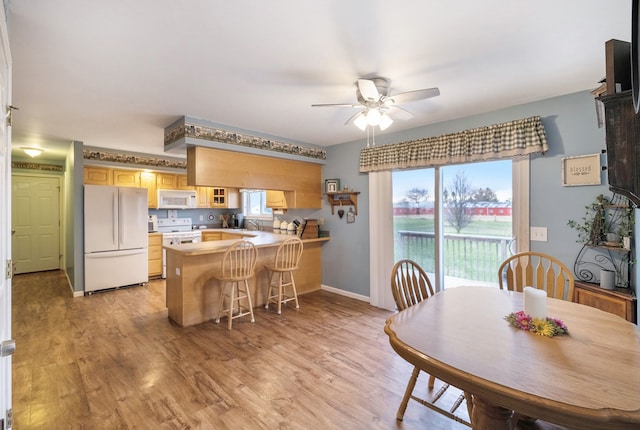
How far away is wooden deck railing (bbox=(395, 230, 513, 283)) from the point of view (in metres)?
3.28

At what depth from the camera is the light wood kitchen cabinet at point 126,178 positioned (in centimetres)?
533

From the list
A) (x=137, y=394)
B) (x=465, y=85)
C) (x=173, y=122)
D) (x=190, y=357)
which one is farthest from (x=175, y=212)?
(x=465, y=85)

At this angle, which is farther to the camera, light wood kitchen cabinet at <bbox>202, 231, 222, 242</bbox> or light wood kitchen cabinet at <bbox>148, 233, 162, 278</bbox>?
light wood kitchen cabinet at <bbox>202, 231, 222, 242</bbox>

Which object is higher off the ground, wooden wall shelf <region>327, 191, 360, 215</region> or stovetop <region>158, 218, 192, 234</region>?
wooden wall shelf <region>327, 191, 360, 215</region>

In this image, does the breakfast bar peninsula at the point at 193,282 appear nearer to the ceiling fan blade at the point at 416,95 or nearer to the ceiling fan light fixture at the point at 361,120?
the ceiling fan light fixture at the point at 361,120

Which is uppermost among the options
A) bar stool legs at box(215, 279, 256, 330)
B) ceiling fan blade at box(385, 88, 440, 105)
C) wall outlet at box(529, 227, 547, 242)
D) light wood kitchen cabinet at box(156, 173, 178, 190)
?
ceiling fan blade at box(385, 88, 440, 105)

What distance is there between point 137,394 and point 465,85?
3.58 metres

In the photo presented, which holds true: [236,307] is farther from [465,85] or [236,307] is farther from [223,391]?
[465,85]

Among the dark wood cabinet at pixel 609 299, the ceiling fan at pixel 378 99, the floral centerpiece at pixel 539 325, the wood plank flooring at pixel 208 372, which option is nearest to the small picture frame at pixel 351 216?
the wood plank flooring at pixel 208 372

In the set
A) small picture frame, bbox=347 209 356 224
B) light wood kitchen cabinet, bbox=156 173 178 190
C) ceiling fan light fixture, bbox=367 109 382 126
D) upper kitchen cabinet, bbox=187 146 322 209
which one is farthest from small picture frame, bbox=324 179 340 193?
light wood kitchen cabinet, bbox=156 173 178 190

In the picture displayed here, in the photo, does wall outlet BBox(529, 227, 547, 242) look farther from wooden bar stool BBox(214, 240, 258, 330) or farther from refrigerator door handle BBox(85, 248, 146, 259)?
refrigerator door handle BBox(85, 248, 146, 259)

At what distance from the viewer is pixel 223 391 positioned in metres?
2.21

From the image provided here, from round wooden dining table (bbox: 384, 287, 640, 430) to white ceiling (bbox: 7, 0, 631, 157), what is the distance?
1653mm

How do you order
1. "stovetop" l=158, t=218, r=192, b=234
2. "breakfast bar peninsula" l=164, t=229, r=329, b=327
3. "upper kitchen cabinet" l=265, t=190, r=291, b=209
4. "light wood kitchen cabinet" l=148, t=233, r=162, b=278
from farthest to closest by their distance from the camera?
"stovetop" l=158, t=218, r=192, b=234, "light wood kitchen cabinet" l=148, t=233, r=162, b=278, "upper kitchen cabinet" l=265, t=190, r=291, b=209, "breakfast bar peninsula" l=164, t=229, r=329, b=327
